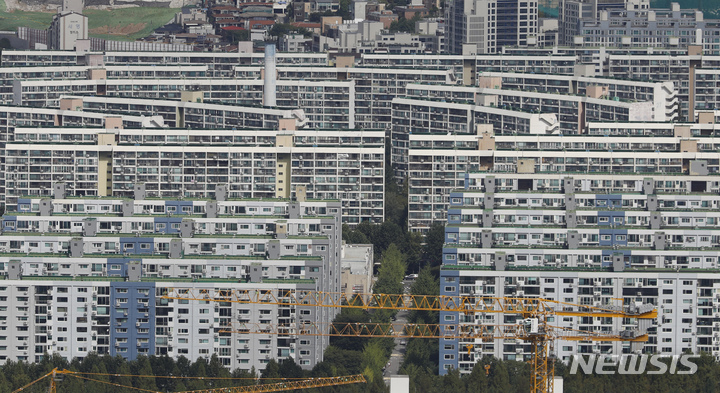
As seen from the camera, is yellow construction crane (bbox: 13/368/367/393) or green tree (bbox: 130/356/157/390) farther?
yellow construction crane (bbox: 13/368/367/393)

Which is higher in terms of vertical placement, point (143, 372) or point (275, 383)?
point (143, 372)

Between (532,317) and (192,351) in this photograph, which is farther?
(192,351)

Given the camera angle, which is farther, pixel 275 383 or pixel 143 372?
pixel 275 383

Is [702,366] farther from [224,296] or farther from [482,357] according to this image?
[224,296]

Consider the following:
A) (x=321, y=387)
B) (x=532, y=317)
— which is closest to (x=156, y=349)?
(x=321, y=387)

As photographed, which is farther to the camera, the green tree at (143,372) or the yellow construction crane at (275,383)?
the yellow construction crane at (275,383)

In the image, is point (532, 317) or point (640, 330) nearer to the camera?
point (532, 317)

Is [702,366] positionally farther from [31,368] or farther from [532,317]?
[31,368]

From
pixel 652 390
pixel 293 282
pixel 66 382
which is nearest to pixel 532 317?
pixel 652 390

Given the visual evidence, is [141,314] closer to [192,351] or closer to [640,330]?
[192,351]
